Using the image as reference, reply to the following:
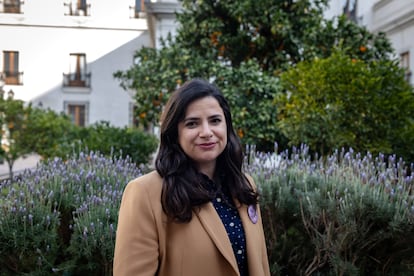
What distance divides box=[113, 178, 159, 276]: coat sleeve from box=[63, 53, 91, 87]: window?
2017 centimetres

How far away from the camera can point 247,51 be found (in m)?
10.7

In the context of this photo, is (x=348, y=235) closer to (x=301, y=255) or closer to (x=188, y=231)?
(x=301, y=255)

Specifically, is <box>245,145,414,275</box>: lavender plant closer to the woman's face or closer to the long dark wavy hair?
the long dark wavy hair

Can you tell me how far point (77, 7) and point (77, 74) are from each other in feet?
57.3

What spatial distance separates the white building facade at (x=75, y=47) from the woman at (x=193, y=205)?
6.82m

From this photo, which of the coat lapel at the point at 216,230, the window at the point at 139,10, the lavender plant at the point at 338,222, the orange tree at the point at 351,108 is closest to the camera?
the coat lapel at the point at 216,230

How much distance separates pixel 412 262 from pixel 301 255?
0.78m

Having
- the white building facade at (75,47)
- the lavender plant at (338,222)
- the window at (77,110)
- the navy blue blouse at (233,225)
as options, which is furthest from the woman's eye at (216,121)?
the window at (77,110)

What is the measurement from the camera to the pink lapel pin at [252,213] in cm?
229

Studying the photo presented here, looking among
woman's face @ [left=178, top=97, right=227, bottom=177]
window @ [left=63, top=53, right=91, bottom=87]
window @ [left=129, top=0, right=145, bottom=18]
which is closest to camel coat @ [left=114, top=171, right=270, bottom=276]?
woman's face @ [left=178, top=97, right=227, bottom=177]

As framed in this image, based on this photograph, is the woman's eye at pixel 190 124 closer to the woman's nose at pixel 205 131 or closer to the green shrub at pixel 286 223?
the woman's nose at pixel 205 131

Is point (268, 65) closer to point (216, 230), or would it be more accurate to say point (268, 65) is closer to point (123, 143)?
point (123, 143)

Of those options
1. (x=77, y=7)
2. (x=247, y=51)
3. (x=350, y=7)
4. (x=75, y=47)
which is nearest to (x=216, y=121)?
(x=77, y=7)

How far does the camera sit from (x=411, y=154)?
834 centimetres
